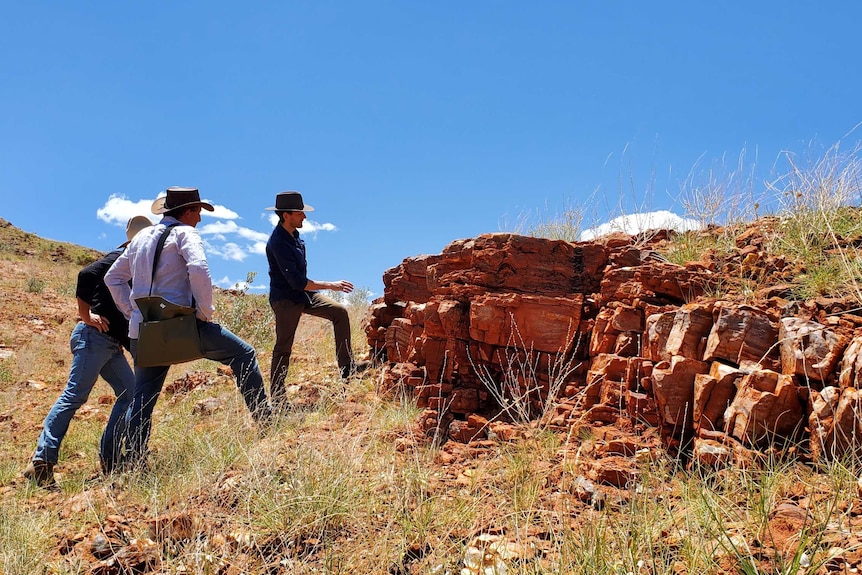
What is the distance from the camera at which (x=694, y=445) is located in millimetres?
3205

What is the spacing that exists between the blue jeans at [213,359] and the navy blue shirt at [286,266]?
1422mm

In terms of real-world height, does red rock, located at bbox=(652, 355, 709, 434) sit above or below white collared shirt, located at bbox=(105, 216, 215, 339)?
below

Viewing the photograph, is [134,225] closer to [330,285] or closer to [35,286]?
[330,285]

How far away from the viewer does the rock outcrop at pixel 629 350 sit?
2.96 metres

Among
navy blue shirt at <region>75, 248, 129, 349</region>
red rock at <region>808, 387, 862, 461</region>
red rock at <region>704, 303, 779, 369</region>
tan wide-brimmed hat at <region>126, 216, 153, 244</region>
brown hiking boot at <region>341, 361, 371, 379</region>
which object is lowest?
red rock at <region>808, 387, 862, 461</region>

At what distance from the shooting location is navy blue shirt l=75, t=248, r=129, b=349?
14.0ft

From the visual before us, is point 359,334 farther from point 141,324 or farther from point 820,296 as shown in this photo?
point 820,296

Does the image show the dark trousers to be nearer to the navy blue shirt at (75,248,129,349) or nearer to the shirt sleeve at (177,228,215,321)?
the navy blue shirt at (75,248,129,349)

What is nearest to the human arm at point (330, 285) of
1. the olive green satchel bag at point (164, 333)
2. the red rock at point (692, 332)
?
the olive green satchel bag at point (164, 333)

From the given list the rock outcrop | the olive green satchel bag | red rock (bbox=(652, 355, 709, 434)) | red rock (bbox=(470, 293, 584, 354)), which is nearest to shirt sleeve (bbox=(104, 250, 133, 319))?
the olive green satchel bag

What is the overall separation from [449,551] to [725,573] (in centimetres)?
Answer: 118

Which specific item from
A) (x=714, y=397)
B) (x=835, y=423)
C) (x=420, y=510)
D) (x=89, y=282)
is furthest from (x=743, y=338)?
(x=89, y=282)

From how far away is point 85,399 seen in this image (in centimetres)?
415

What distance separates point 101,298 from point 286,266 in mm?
1720
